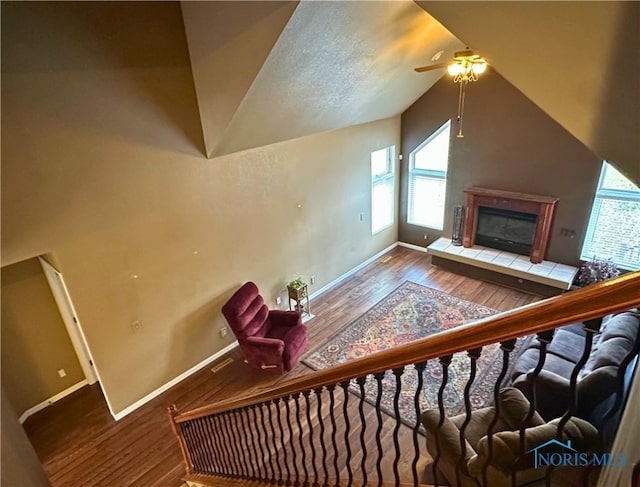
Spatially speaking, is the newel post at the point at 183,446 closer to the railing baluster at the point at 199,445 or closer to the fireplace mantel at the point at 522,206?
the railing baluster at the point at 199,445

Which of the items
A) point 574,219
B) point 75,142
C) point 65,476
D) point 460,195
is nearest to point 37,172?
point 75,142

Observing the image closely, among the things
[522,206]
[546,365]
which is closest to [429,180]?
[522,206]

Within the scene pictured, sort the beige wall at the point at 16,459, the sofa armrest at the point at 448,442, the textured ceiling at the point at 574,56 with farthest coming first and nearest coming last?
the sofa armrest at the point at 448,442 < the textured ceiling at the point at 574,56 < the beige wall at the point at 16,459

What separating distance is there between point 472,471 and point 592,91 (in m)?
2.26

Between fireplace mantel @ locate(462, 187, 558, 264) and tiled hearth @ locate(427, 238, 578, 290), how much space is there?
8.4 inches

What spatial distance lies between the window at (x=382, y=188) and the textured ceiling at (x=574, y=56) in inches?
201

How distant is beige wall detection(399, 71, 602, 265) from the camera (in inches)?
229

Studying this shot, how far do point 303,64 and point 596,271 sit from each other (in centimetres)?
544

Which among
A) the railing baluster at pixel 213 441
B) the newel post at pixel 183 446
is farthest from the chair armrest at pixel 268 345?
the railing baluster at pixel 213 441

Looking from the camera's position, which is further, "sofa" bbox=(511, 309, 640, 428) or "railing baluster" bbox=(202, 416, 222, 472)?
"railing baluster" bbox=(202, 416, 222, 472)

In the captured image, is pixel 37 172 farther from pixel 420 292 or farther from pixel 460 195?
pixel 460 195

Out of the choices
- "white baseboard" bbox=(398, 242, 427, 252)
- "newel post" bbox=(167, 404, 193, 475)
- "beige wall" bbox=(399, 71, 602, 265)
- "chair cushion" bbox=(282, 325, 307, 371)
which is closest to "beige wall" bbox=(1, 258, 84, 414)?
"newel post" bbox=(167, 404, 193, 475)

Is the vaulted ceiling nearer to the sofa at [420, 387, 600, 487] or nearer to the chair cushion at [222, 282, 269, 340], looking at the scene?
the sofa at [420, 387, 600, 487]

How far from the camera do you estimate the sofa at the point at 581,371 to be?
9.60ft
